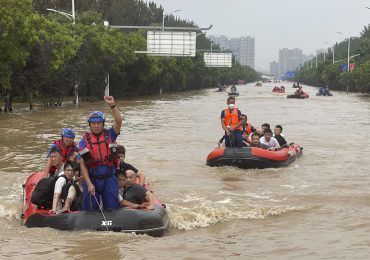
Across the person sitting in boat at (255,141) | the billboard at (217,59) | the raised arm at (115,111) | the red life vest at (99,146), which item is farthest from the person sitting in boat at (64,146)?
the billboard at (217,59)

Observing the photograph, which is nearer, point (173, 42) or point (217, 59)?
point (173, 42)

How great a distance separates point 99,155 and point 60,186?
48.0 inches

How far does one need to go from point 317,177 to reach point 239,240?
6.10 metres

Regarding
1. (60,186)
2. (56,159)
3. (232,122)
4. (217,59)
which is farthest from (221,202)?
(217,59)

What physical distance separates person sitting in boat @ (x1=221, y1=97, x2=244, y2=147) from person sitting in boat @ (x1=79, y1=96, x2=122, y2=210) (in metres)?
6.68

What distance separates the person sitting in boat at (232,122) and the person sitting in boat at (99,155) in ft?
21.9

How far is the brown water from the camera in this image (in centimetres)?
800

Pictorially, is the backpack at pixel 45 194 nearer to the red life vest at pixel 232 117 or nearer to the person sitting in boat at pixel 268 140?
the red life vest at pixel 232 117

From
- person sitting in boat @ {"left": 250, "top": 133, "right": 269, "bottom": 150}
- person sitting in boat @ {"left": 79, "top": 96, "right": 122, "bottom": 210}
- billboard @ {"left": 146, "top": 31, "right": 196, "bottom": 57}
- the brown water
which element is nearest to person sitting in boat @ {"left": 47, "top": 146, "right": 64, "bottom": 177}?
the brown water

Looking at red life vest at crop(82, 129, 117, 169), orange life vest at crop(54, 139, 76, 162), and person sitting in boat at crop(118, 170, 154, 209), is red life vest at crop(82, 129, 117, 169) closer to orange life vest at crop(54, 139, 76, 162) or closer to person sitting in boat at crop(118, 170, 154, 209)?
person sitting in boat at crop(118, 170, 154, 209)

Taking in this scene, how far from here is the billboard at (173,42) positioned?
4228 cm

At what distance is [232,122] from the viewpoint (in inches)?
582

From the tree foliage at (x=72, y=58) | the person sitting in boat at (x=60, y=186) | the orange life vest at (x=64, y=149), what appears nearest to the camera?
the person sitting in boat at (x=60, y=186)

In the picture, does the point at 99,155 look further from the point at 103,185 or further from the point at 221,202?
the point at 221,202
